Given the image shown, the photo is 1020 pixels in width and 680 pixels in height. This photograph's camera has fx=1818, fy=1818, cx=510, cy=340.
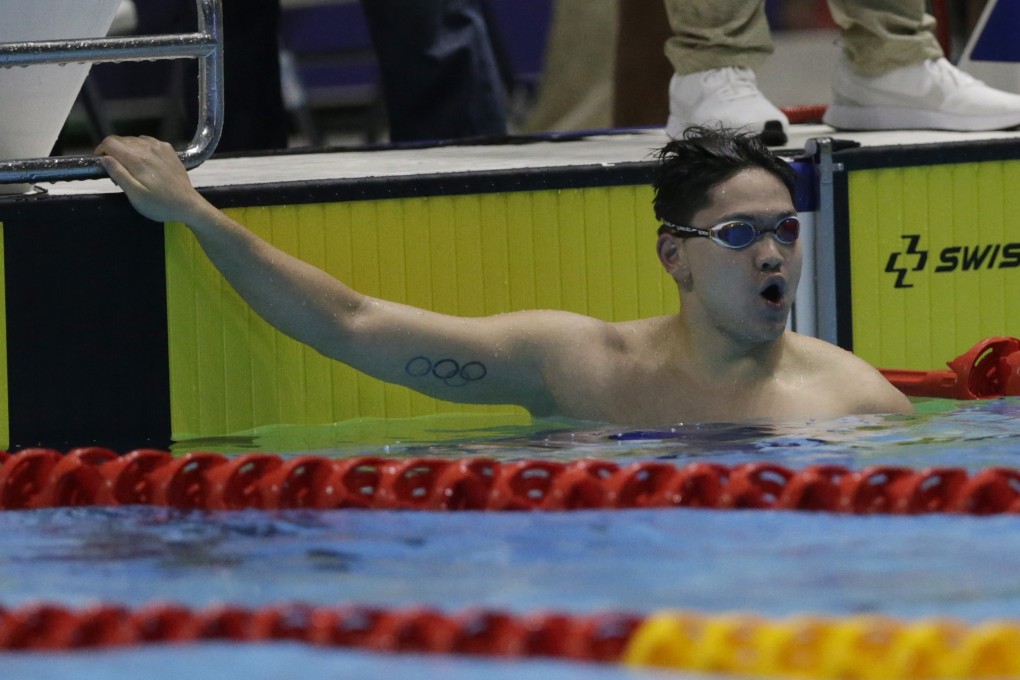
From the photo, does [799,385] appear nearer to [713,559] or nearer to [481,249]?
[481,249]

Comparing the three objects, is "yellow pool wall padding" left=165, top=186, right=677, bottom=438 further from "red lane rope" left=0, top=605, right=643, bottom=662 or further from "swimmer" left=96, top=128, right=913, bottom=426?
"red lane rope" left=0, top=605, right=643, bottom=662

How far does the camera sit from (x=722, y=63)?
4457 mm

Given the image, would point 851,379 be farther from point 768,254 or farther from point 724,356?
point 768,254

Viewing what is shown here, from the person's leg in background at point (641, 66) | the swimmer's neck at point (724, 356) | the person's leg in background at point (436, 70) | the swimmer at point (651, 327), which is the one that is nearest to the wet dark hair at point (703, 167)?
the swimmer at point (651, 327)

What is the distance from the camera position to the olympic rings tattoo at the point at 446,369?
371 cm

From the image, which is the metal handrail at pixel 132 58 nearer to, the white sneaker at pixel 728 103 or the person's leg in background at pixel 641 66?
the white sneaker at pixel 728 103

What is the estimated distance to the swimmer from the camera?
11.8 feet

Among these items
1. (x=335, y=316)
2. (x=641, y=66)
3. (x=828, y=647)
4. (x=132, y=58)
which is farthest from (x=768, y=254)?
(x=641, y=66)

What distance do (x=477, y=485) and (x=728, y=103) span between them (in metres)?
1.62

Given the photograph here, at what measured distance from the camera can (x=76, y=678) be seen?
212 centimetres

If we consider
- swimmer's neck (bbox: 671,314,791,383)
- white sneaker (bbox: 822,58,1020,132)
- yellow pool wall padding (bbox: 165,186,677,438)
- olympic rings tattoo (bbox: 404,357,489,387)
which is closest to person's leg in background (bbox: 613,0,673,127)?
white sneaker (bbox: 822,58,1020,132)

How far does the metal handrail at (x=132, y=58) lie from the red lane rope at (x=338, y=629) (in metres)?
1.50

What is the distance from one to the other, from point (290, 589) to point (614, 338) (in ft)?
4.49

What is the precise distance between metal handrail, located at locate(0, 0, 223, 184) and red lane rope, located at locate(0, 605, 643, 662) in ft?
4.93
